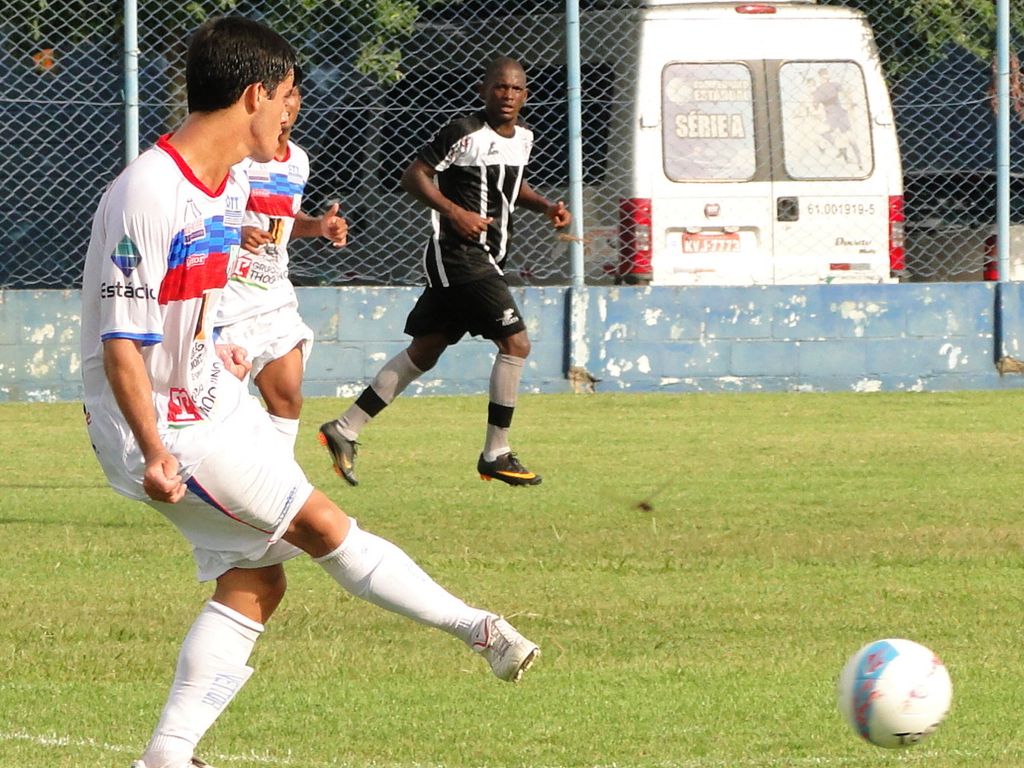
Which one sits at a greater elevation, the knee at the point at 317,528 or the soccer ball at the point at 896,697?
the knee at the point at 317,528

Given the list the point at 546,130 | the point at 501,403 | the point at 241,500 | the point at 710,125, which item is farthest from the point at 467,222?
the point at 241,500

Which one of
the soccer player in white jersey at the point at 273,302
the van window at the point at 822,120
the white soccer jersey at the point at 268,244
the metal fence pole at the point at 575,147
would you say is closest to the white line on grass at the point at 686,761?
the soccer player in white jersey at the point at 273,302

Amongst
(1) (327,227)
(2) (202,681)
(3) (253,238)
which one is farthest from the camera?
(1) (327,227)

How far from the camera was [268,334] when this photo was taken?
29.0ft

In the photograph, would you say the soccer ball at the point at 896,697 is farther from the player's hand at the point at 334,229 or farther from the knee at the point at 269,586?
the player's hand at the point at 334,229

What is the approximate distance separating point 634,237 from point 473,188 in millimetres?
4289

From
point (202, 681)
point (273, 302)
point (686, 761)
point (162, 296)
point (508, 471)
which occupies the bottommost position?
point (508, 471)

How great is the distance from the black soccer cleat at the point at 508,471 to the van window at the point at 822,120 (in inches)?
227

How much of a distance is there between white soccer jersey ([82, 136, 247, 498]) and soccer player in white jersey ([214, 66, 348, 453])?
13.3 ft

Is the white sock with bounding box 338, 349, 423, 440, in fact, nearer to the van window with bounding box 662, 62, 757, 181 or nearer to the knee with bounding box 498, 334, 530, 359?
the knee with bounding box 498, 334, 530, 359

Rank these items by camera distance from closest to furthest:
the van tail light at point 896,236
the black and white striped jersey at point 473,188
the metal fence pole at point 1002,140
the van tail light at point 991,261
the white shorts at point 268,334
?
the white shorts at point 268,334 → the black and white striped jersey at point 473,188 → the van tail light at point 896,236 → the metal fence pole at point 1002,140 → the van tail light at point 991,261

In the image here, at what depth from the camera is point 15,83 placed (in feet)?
48.0

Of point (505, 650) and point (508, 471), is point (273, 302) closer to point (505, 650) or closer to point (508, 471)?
point (508, 471)

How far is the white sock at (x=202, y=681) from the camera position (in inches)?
180
